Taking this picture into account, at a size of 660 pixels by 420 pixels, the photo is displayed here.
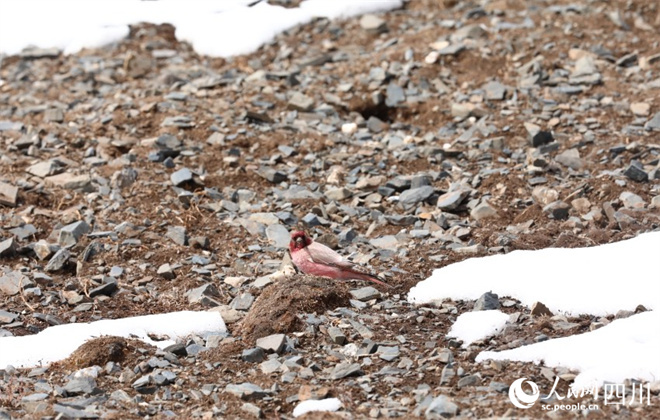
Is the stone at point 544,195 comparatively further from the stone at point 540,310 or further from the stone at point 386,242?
the stone at point 540,310

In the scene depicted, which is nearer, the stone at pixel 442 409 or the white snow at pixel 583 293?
the stone at pixel 442 409

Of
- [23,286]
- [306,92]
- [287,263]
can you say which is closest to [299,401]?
[287,263]

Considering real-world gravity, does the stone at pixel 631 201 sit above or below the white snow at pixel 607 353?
below

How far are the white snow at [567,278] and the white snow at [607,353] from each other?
58cm

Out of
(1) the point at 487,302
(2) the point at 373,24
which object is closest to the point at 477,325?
(1) the point at 487,302

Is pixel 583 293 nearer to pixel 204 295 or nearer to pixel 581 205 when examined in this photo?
pixel 581 205

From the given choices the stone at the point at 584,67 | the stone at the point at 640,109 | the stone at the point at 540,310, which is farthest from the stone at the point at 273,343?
the stone at the point at 584,67

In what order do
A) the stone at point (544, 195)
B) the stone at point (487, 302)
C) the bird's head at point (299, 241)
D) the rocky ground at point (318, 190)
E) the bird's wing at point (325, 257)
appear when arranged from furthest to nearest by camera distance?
the stone at point (544, 195) → the bird's head at point (299, 241) → the bird's wing at point (325, 257) → the stone at point (487, 302) → the rocky ground at point (318, 190)

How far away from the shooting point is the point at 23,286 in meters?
8.01

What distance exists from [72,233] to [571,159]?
5.45 m

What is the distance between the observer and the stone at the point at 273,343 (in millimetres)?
6488

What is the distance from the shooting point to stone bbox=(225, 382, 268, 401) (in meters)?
5.86

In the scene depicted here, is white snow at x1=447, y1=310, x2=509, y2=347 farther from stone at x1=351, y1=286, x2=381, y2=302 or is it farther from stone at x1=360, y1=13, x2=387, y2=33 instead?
stone at x1=360, y1=13, x2=387, y2=33

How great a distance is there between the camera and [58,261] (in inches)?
334
